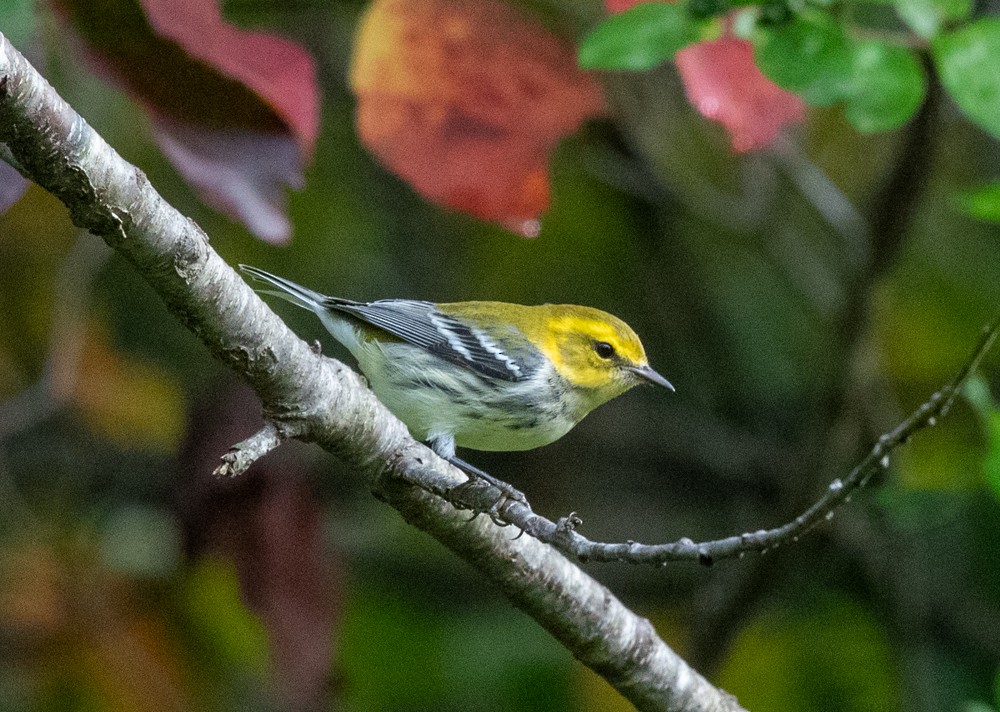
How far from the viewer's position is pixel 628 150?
365 centimetres

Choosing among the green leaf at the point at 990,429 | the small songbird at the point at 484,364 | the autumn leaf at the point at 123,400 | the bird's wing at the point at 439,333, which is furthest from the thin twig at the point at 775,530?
the autumn leaf at the point at 123,400

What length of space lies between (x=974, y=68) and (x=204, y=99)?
118cm

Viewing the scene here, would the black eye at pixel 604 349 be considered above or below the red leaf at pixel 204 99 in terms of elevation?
below

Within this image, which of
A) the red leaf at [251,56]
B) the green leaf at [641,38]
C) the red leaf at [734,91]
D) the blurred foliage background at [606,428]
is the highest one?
the red leaf at [251,56]

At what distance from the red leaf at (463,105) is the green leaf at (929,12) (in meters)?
0.71

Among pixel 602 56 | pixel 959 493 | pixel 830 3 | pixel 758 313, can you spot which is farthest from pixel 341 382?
pixel 758 313

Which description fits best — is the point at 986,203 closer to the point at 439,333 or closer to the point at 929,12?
the point at 929,12

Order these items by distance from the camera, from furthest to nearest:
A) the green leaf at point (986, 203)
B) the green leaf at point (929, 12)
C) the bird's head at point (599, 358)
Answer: the bird's head at point (599, 358)
the green leaf at point (929, 12)
the green leaf at point (986, 203)

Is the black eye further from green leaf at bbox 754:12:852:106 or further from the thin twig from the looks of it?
the thin twig

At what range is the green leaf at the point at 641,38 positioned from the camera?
1726mm

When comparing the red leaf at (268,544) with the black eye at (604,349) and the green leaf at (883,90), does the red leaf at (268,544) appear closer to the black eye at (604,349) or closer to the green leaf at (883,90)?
the black eye at (604,349)

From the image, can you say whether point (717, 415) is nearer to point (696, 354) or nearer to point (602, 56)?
point (696, 354)

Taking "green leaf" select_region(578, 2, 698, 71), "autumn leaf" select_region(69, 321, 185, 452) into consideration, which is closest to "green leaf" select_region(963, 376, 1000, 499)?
"green leaf" select_region(578, 2, 698, 71)

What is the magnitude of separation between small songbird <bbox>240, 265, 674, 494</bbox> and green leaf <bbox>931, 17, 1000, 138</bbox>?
99cm
